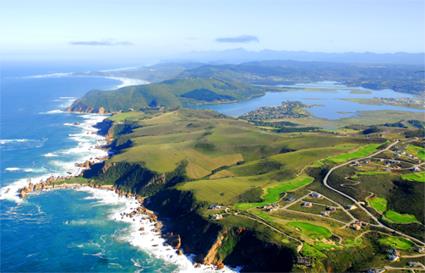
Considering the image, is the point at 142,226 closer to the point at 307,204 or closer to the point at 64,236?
the point at 64,236

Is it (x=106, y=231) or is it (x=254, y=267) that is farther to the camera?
(x=106, y=231)

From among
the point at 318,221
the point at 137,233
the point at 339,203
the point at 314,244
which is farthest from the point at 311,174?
the point at 137,233

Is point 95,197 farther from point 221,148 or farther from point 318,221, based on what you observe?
point 318,221

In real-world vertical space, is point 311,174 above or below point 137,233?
above

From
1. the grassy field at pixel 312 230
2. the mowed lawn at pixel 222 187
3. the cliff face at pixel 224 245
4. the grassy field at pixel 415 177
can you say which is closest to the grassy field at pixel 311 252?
the cliff face at pixel 224 245

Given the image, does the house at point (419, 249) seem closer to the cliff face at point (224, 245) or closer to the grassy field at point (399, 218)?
the grassy field at point (399, 218)

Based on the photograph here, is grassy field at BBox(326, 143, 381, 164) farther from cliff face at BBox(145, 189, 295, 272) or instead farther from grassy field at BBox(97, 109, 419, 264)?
cliff face at BBox(145, 189, 295, 272)

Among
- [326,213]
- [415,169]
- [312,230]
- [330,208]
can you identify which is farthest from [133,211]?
[415,169]
